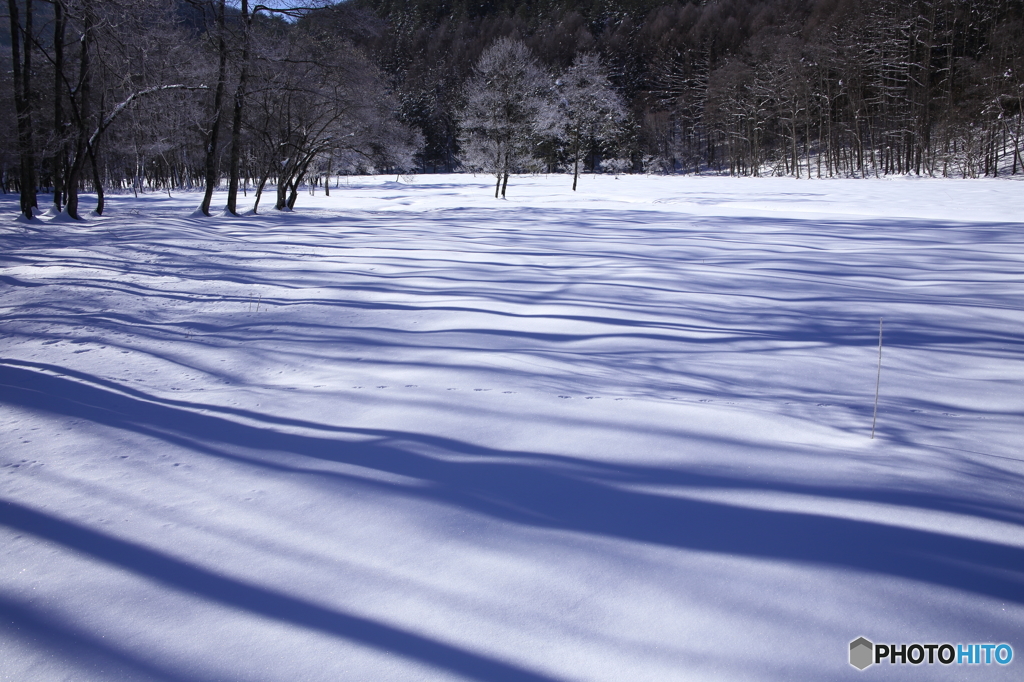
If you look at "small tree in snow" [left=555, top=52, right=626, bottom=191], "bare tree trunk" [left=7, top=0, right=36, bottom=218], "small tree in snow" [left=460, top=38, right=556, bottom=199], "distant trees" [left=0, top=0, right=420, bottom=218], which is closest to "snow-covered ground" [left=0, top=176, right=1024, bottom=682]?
"distant trees" [left=0, top=0, right=420, bottom=218]

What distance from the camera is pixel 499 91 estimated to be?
25656 mm

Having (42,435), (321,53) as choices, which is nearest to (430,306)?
(42,435)

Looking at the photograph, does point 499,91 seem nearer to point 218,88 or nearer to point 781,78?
point 218,88

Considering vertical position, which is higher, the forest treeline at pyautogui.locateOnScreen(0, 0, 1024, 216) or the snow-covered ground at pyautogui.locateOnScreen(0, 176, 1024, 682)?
the forest treeline at pyautogui.locateOnScreen(0, 0, 1024, 216)

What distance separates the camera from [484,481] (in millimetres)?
2492

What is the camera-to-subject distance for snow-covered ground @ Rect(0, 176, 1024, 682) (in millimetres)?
1654

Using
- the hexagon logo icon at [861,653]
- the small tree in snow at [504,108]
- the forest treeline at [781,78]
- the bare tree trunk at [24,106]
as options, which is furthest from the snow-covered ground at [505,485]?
the small tree in snow at [504,108]

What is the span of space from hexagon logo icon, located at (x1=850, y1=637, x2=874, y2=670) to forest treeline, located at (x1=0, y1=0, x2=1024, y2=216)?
1077cm

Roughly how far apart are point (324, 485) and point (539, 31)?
3540 inches

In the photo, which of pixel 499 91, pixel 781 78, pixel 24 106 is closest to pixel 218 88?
pixel 24 106

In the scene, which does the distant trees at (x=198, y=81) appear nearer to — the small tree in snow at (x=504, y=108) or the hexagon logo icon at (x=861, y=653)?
the small tree in snow at (x=504, y=108)

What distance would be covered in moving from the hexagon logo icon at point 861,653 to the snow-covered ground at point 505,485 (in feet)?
0.08

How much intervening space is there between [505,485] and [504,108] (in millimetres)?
26148

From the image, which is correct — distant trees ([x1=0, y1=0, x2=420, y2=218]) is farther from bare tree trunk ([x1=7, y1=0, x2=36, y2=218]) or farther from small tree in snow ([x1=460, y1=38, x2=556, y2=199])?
small tree in snow ([x1=460, y1=38, x2=556, y2=199])
